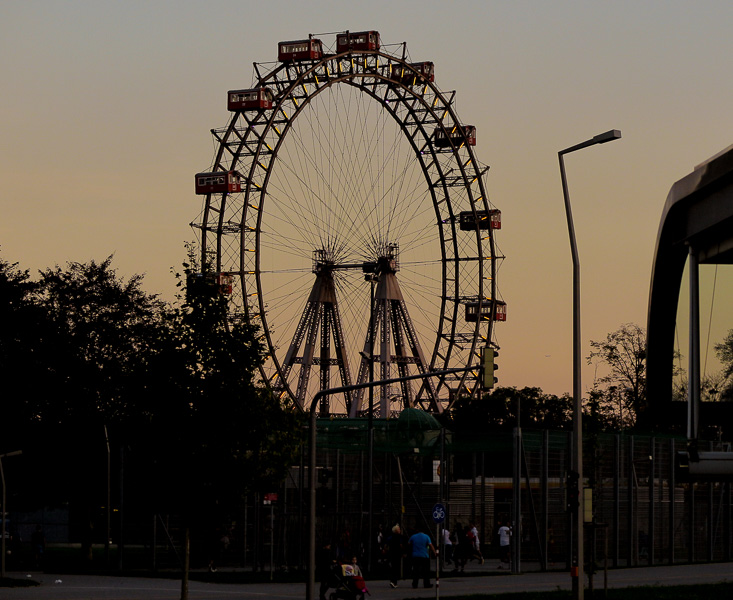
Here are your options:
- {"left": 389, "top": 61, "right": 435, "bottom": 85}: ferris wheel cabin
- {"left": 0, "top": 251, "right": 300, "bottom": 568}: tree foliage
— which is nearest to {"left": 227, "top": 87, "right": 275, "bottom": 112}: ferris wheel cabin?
{"left": 389, "top": 61, "right": 435, "bottom": 85}: ferris wheel cabin

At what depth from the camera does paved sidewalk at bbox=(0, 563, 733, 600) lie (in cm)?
3269

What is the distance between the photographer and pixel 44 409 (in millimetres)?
55000

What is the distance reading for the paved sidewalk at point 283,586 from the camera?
32688mm

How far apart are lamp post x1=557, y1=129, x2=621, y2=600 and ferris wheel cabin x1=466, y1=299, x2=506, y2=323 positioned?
3755 cm

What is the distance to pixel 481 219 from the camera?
222ft

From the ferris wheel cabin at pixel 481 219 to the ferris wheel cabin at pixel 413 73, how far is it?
7191 millimetres

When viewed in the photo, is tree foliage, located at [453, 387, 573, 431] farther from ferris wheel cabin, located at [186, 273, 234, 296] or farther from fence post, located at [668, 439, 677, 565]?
ferris wheel cabin, located at [186, 273, 234, 296]

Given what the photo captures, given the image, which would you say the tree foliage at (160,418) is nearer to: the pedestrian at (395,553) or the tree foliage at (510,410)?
the pedestrian at (395,553)

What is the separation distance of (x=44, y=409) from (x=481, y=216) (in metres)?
24.8

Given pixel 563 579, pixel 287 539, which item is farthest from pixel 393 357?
pixel 563 579

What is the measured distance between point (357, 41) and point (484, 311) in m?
15.8

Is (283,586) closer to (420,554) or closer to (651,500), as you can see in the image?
(420,554)

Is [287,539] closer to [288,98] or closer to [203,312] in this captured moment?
[203,312]

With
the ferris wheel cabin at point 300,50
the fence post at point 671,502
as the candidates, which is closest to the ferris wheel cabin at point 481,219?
the ferris wheel cabin at point 300,50
